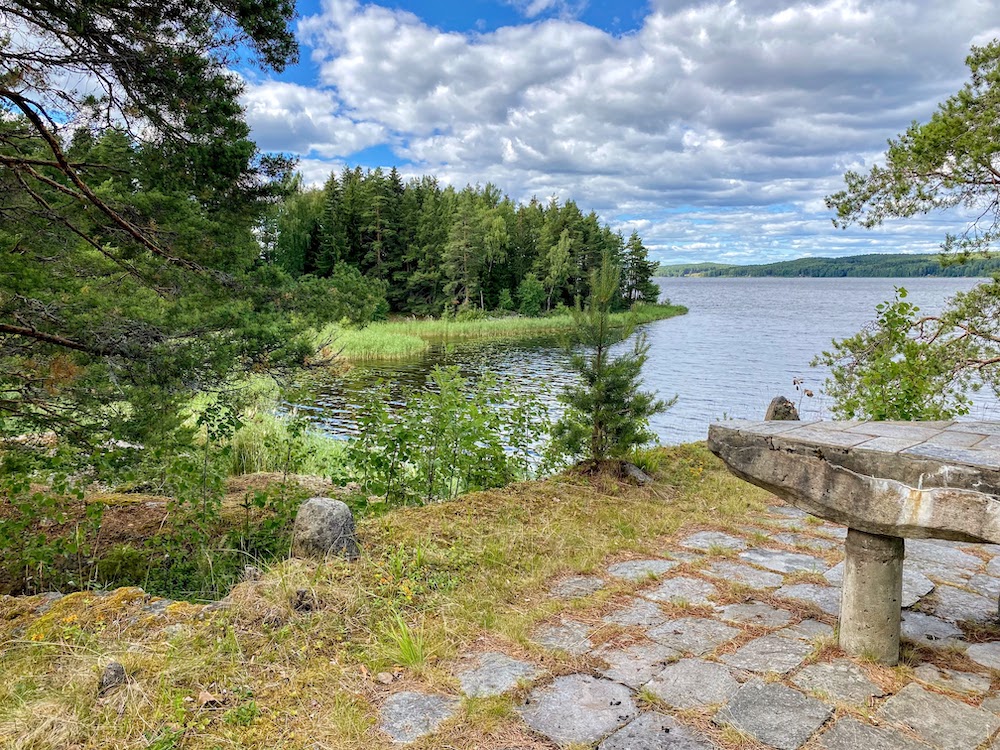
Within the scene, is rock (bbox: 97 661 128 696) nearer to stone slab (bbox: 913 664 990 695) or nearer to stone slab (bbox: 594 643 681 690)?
stone slab (bbox: 594 643 681 690)

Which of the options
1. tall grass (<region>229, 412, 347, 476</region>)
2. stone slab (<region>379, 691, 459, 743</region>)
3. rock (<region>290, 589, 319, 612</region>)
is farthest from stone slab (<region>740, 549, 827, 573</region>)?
tall grass (<region>229, 412, 347, 476</region>)

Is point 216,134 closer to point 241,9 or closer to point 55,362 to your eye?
point 241,9

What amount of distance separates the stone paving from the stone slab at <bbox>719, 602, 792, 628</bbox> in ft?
0.04

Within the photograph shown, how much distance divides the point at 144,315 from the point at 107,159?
140 cm

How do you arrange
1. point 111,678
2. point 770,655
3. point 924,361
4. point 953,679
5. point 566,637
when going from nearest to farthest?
point 111,678 → point 953,679 → point 770,655 → point 566,637 → point 924,361

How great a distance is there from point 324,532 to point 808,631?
8.92ft

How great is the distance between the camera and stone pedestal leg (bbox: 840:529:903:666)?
105 inches

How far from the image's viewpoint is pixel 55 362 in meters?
5.35

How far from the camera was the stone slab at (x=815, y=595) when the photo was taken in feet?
10.9

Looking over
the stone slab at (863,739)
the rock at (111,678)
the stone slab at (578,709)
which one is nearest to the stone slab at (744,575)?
the stone slab at (863,739)

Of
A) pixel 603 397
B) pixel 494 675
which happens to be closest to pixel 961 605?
pixel 494 675

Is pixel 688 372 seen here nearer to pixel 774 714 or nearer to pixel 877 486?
pixel 877 486

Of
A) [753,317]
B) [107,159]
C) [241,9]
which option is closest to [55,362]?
[107,159]

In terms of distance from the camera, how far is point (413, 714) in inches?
93.5
